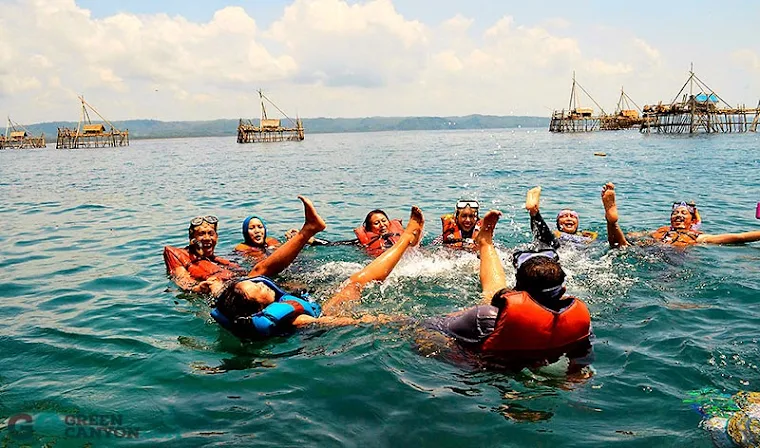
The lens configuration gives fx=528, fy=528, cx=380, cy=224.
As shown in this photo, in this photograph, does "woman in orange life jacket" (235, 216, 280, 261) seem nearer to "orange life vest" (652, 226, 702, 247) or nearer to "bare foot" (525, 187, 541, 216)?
"bare foot" (525, 187, 541, 216)

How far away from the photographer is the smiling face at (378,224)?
36.0 feet

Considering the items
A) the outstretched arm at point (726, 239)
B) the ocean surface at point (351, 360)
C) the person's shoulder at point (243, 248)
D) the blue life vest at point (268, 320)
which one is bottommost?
the ocean surface at point (351, 360)

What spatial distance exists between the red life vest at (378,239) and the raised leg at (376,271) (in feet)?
9.33

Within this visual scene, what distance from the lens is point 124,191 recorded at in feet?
78.3

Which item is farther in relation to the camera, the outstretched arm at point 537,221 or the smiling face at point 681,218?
the smiling face at point 681,218

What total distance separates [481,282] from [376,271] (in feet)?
4.85

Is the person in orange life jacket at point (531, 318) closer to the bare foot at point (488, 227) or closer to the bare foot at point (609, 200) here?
the bare foot at point (488, 227)

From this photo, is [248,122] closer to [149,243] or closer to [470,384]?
[149,243]

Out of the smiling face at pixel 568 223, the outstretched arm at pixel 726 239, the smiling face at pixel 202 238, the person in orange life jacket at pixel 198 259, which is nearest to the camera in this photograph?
the person in orange life jacket at pixel 198 259

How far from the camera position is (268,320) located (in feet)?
19.7

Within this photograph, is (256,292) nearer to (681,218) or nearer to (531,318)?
(531,318)

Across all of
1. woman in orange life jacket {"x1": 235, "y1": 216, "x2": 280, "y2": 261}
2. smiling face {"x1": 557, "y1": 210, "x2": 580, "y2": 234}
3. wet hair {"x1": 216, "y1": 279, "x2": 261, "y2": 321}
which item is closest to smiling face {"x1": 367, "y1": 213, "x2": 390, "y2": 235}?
woman in orange life jacket {"x1": 235, "y1": 216, "x2": 280, "y2": 261}

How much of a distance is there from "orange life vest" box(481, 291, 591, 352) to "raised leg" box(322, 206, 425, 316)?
8.10ft

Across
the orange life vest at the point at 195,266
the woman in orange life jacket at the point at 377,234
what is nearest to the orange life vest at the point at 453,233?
the woman in orange life jacket at the point at 377,234
